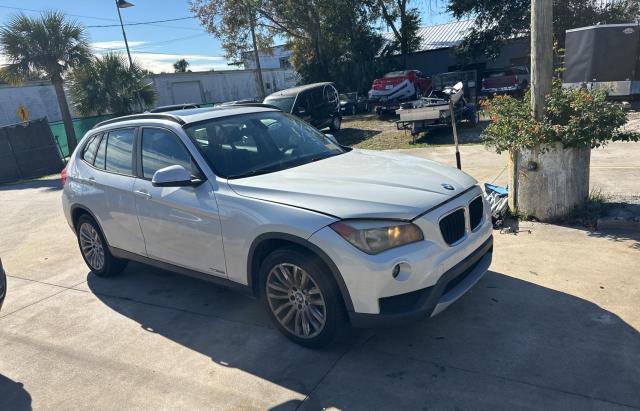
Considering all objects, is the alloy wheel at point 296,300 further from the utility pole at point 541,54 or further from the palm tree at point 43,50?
the palm tree at point 43,50

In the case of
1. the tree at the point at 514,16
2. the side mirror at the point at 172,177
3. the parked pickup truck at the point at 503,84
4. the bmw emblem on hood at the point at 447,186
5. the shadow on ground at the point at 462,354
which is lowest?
the shadow on ground at the point at 462,354

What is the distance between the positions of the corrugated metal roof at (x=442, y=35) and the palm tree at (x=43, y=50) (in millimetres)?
20035

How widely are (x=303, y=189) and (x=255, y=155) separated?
2.87 ft

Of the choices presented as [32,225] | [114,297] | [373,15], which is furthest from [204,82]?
[114,297]

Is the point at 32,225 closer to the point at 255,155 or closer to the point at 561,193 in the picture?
the point at 255,155

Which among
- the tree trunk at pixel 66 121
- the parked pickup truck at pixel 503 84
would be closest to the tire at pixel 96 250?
the tree trunk at pixel 66 121

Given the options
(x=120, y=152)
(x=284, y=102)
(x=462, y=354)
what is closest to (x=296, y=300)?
A: (x=462, y=354)

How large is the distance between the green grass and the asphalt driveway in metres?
7.99

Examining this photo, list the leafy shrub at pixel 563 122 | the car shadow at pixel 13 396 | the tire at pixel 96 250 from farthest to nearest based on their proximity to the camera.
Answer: the tire at pixel 96 250
the leafy shrub at pixel 563 122
the car shadow at pixel 13 396

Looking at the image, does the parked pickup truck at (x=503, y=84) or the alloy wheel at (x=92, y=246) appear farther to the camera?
the parked pickup truck at (x=503, y=84)

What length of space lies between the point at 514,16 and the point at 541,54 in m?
23.5

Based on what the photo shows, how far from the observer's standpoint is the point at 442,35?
35.7 metres

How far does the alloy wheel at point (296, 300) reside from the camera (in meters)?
3.32

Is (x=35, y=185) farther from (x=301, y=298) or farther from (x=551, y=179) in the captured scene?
(x=551, y=179)
